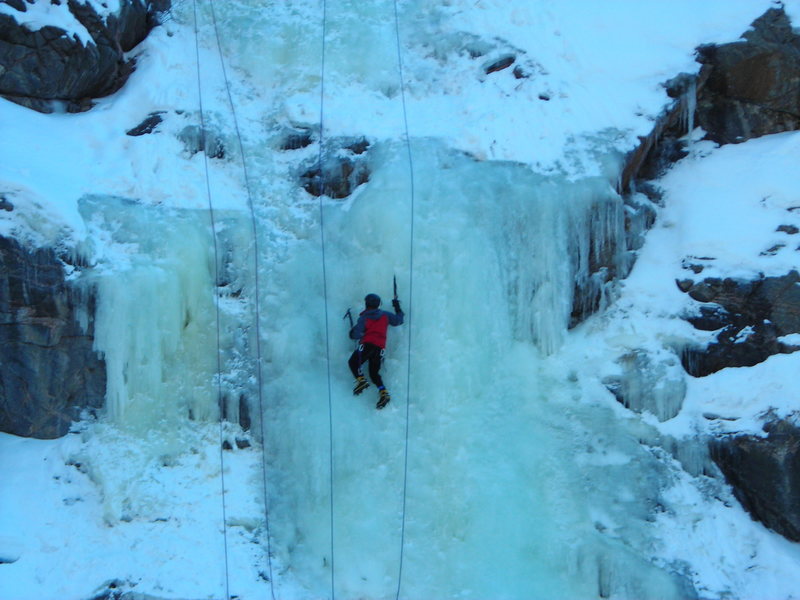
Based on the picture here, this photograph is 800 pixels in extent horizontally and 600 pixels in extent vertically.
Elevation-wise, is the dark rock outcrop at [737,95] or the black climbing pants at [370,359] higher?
the dark rock outcrop at [737,95]

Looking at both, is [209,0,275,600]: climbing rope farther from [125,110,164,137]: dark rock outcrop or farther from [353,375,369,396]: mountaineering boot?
[353,375,369,396]: mountaineering boot

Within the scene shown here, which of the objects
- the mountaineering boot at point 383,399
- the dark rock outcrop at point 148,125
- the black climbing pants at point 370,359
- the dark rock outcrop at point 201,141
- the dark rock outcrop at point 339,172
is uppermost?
the dark rock outcrop at point 148,125

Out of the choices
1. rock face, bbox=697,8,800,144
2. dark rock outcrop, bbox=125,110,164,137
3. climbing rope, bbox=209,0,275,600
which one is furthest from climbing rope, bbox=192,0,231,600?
rock face, bbox=697,8,800,144

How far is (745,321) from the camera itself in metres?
9.52

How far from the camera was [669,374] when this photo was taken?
9.38 meters

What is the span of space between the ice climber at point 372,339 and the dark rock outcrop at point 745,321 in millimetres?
2926

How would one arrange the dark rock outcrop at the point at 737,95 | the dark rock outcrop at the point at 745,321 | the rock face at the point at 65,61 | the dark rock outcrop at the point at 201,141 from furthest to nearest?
the dark rock outcrop at the point at 737,95 < the dark rock outcrop at the point at 201,141 < the rock face at the point at 65,61 < the dark rock outcrop at the point at 745,321

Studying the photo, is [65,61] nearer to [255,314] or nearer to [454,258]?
[255,314]

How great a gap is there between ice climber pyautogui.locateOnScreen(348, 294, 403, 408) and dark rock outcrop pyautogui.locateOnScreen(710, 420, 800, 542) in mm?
3289

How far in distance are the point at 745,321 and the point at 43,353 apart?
6.78 meters

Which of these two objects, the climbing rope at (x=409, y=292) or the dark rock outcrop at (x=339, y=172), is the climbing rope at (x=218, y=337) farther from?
the climbing rope at (x=409, y=292)

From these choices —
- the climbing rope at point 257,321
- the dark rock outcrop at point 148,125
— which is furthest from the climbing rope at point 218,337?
the dark rock outcrop at point 148,125

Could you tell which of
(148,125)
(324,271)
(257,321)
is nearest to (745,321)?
(324,271)

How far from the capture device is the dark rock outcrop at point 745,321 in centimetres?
936
